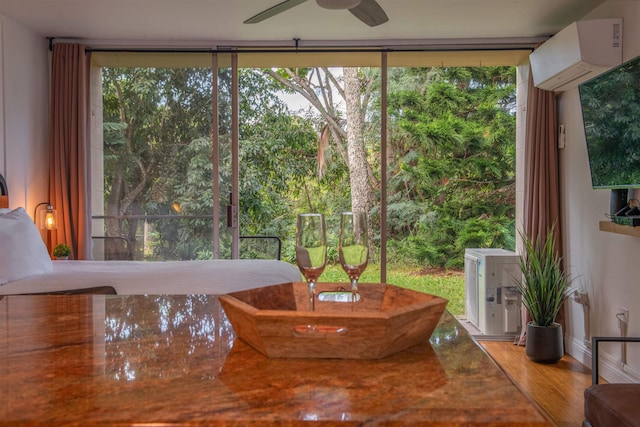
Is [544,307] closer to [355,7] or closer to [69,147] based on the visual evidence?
[355,7]

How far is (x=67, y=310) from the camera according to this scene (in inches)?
42.7

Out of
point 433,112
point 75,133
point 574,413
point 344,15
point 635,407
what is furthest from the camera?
point 433,112

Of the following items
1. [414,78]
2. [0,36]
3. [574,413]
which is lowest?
[574,413]

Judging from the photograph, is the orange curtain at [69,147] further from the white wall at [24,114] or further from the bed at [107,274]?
the bed at [107,274]

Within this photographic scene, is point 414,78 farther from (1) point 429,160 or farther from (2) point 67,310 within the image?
(2) point 67,310

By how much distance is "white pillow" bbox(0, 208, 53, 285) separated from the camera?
2.65 m

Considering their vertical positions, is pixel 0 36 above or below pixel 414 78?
below

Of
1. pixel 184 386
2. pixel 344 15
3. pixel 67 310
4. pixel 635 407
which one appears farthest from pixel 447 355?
pixel 344 15

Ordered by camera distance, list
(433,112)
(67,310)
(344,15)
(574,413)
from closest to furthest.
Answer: (67,310) → (574,413) → (344,15) → (433,112)

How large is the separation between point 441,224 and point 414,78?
187cm

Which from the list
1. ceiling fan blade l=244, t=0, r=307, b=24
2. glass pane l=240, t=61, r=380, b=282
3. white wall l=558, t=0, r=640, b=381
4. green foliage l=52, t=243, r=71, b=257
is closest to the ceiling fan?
ceiling fan blade l=244, t=0, r=307, b=24

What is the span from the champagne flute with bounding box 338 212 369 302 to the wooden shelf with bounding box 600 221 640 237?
7.58 feet

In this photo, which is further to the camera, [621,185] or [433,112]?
[433,112]

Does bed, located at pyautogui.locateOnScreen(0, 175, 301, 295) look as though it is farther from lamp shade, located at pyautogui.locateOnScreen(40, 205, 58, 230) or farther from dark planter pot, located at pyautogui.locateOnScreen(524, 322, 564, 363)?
dark planter pot, located at pyautogui.locateOnScreen(524, 322, 564, 363)
